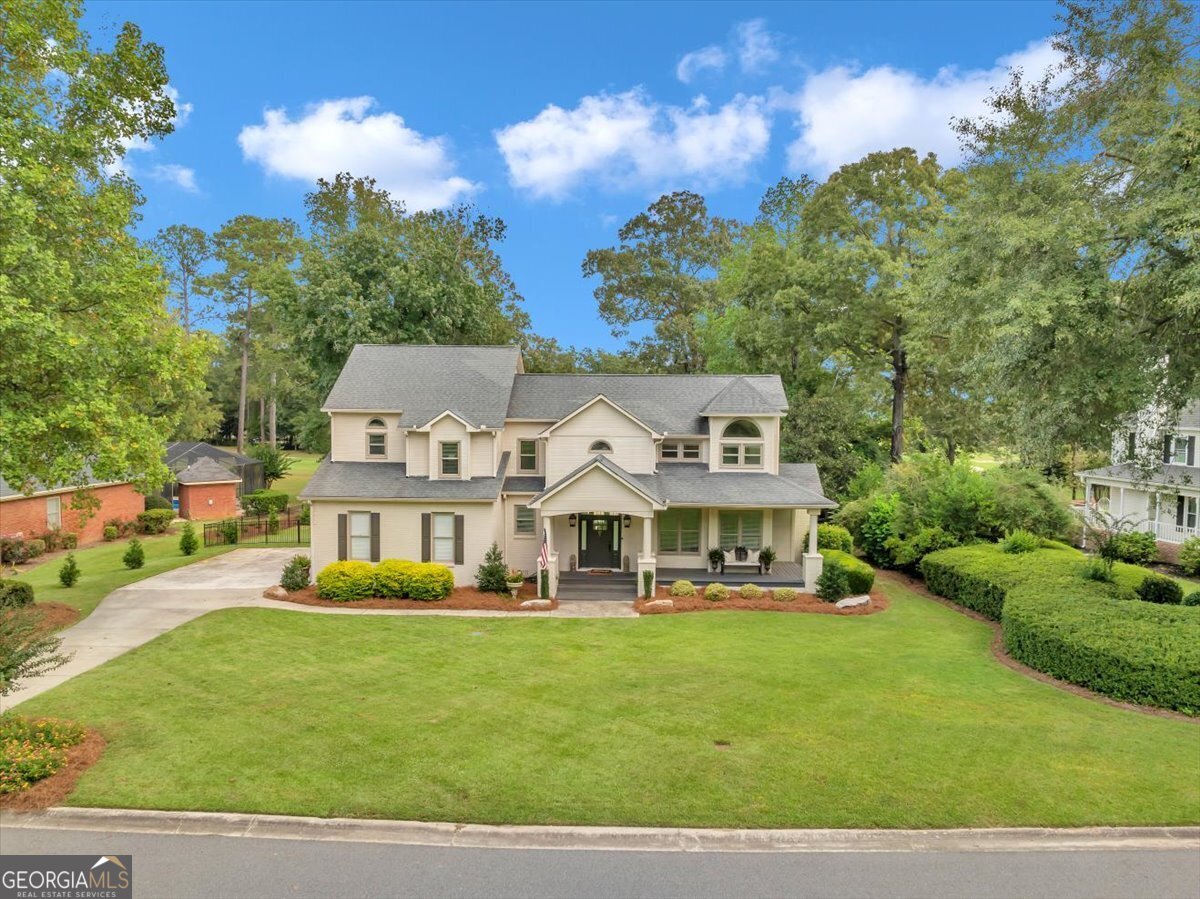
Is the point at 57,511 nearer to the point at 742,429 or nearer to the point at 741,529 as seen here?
the point at 741,529

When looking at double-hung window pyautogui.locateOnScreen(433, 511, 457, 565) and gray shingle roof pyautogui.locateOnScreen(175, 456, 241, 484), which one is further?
gray shingle roof pyautogui.locateOnScreen(175, 456, 241, 484)

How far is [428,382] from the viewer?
24.3 m

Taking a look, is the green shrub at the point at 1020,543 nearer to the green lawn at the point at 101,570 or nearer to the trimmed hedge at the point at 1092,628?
the trimmed hedge at the point at 1092,628

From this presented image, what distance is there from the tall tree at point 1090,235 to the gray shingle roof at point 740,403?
279 inches

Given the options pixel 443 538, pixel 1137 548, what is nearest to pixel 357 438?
pixel 443 538

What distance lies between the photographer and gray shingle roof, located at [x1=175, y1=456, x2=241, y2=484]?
37.6 meters

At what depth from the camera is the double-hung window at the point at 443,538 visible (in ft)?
70.6

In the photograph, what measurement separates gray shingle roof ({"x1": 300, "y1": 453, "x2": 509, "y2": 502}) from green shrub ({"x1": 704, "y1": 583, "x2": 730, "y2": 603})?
25.0ft

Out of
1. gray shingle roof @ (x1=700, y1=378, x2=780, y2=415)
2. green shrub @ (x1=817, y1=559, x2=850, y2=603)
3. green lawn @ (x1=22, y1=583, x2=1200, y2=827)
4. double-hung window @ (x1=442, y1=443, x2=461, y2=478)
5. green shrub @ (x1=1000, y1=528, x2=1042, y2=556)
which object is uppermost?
gray shingle roof @ (x1=700, y1=378, x2=780, y2=415)

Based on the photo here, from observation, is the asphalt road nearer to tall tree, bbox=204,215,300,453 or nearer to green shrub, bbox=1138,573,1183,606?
green shrub, bbox=1138,573,1183,606

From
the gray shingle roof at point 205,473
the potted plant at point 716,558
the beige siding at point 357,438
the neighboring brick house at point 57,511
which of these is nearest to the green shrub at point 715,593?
the potted plant at point 716,558

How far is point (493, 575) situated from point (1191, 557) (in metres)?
27.1

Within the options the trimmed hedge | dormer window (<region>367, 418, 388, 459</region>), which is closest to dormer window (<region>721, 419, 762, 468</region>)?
the trimmed hedge

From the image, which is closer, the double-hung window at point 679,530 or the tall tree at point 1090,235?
the tall tree at point 1090,235
